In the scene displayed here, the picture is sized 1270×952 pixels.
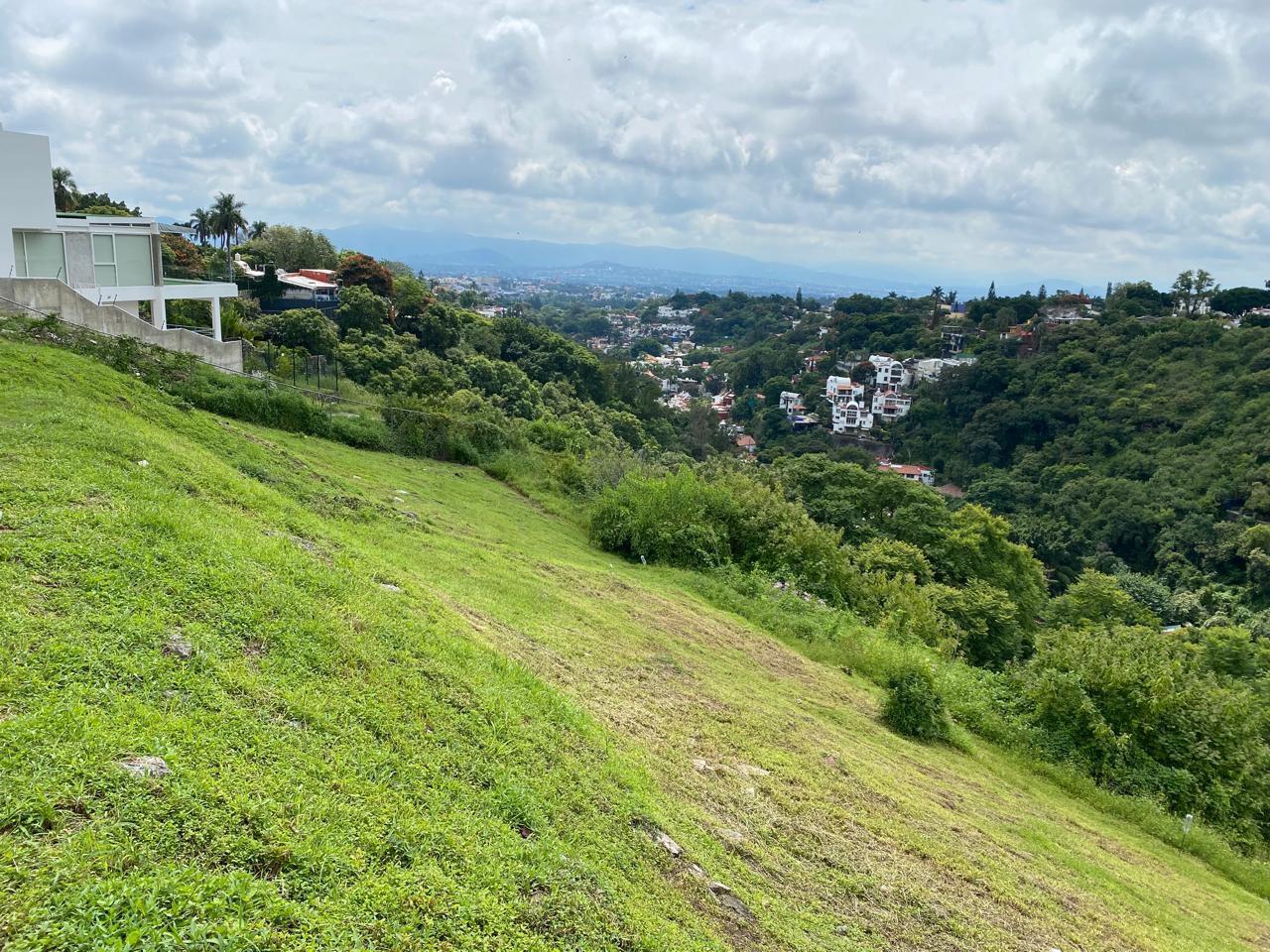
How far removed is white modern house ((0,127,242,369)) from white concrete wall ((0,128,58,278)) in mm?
20

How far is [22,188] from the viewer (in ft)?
60.8

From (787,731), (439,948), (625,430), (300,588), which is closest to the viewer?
(439,948)

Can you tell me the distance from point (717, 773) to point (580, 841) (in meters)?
2.63

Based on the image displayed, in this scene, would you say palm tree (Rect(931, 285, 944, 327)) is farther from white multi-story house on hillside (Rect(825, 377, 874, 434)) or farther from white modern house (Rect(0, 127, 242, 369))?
white modern house (Rect(0, 127, 242, 369))

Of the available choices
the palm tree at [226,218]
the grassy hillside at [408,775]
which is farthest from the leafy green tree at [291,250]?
the grassy hillside at [408,775]

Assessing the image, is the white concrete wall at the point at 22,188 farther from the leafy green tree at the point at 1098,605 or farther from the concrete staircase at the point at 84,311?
the leafy green tree at the point at 1098,605

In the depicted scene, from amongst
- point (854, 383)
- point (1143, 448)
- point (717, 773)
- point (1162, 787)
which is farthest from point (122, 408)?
point (854, 383)

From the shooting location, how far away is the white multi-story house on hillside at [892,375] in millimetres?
98562

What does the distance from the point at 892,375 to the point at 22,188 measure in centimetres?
9591

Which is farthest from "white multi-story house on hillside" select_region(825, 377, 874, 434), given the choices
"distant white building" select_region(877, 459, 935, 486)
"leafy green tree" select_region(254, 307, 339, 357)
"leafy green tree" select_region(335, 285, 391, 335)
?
"leafy green tree" select_region(254, 307, 339, 357)

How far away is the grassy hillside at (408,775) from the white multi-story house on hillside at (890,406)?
80.5m

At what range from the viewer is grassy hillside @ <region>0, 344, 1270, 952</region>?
366cm

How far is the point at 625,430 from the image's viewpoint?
2077 inches

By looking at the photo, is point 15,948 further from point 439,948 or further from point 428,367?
point 428,367
